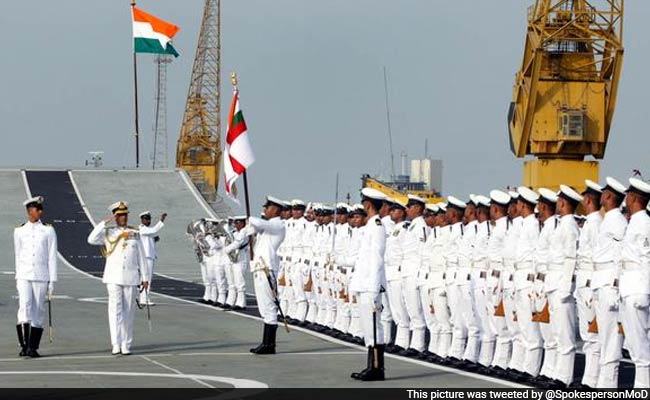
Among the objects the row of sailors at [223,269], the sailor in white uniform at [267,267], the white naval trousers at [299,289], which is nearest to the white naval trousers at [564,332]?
the sailor in white uniform at [267,267]

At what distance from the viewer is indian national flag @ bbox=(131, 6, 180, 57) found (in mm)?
60312

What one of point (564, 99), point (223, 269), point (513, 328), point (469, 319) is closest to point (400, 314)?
point (469, 319)

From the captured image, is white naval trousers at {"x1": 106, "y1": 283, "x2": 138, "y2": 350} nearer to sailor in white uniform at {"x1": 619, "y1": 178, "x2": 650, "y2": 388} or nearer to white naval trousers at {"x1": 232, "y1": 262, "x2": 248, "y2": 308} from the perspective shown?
sailor in white uniform at {"x1": 619, "y1": 178, "x2": 650, "y2": 388}

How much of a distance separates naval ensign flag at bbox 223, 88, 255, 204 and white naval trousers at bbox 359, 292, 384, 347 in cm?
354

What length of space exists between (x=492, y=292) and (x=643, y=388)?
3.19 metres

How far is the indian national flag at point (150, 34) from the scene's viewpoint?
198 feet

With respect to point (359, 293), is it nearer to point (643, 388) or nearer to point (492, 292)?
point (492, 292)

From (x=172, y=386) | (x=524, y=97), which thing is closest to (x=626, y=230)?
(x=172, y=386)

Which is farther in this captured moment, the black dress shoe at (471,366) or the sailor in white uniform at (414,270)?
the sailor in white uniform at (414,270)

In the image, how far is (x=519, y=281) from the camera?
1420 centimetres

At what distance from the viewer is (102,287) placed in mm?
31391

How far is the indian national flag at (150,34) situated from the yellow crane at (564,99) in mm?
22959

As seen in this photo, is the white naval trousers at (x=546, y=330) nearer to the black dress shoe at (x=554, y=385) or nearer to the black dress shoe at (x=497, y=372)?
the black dress shoe at (x=554, y=385)

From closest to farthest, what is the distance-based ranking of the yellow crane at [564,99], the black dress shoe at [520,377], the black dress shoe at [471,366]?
the black dress shoe at [520,377] < the black dress shoe at [471,366] < the yellow crane at [564,99]
